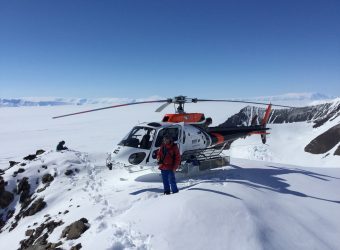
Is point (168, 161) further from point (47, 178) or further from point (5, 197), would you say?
point (5, 197)

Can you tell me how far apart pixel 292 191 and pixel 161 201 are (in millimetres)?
5613

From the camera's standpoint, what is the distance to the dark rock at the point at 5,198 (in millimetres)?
14930

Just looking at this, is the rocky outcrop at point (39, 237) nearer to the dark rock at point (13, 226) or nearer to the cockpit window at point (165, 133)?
the dark rock at point (13, 226)

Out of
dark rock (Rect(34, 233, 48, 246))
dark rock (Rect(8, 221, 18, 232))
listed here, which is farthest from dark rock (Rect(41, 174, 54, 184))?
dark rock (Rect(34, 233, 48, 246))

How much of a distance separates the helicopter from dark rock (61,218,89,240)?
3.53 metres

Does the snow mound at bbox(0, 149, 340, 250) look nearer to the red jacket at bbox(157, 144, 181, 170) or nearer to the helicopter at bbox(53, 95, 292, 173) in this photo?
the helicopter at bbox(53, 95, 292, 173)

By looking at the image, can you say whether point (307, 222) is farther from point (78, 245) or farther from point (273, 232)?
point (78, 245)

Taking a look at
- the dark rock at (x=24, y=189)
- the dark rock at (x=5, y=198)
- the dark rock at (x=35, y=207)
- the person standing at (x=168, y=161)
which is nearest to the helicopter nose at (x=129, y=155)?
the person standing at (x=168, y=161)

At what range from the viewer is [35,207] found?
12914 mm

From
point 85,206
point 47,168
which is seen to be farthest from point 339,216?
point 47,168

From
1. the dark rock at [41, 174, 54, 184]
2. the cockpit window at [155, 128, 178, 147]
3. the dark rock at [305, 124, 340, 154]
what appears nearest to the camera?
the cockpit window at [155, 128, 178, 147]

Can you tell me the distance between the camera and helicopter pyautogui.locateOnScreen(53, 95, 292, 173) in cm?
1202

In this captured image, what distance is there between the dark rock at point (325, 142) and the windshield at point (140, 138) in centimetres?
3559

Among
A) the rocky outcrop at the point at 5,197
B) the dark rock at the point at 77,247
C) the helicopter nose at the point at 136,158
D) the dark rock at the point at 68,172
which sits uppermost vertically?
the helicopter nose at the point at 136,158
